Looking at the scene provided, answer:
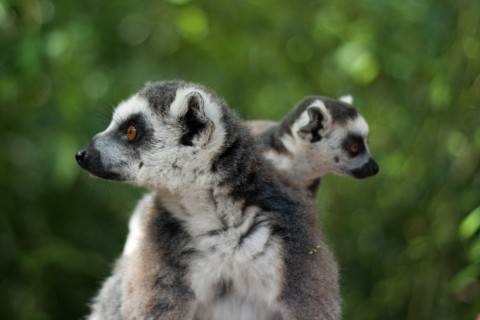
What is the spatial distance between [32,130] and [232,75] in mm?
1814

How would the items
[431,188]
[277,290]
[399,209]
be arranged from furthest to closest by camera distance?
[399,209], [431,188], [277,290]

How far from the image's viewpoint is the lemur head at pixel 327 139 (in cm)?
449

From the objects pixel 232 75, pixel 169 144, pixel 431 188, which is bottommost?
pixel 169 144

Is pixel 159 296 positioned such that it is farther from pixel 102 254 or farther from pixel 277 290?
pixel 102 254

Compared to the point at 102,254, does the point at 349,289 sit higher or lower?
higher

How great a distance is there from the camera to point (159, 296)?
10.6ft

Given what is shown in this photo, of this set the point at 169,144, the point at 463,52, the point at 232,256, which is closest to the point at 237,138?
the point at 169,144

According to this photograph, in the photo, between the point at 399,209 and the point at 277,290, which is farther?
the point at 399,209

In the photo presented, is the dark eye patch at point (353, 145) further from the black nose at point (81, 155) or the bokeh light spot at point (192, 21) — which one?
the bokeh light spot at point (192, 21)

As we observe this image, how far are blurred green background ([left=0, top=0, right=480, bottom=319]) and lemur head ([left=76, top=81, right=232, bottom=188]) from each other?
60.6 inches

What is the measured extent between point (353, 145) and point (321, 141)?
0.19m

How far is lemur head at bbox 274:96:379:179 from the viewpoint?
4.49 metres

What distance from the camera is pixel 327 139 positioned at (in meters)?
4.59

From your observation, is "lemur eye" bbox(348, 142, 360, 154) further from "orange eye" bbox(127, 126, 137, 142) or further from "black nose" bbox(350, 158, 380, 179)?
"orange eye" bbox(127, 126, 137, 142)
